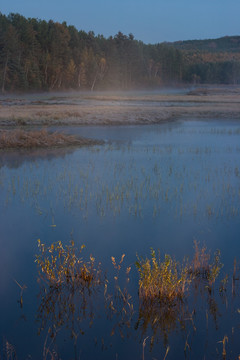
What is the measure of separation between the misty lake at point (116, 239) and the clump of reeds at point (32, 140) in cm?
141

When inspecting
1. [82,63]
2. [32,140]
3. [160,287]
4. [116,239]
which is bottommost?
[116,239]

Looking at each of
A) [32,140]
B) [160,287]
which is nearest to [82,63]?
[32,140]

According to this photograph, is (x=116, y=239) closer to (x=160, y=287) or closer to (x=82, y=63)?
(x=160, y=287)

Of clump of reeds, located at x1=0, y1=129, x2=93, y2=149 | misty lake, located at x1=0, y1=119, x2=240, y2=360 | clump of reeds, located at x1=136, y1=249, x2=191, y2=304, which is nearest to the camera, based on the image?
misty lake, located at x1=0, y1=119, x2=240, y2=360

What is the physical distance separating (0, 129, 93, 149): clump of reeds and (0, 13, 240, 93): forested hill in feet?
184

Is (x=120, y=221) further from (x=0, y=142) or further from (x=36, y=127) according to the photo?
(x=36, y=127)

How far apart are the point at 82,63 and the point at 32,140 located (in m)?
73.6

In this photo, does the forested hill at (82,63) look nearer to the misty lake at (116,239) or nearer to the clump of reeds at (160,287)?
the misty lake at (116,239)

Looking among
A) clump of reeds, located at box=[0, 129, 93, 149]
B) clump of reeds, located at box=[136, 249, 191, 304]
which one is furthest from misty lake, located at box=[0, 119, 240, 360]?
clump of reeds, located at box=[0, 129, 93, 149]

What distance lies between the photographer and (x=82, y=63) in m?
92.4

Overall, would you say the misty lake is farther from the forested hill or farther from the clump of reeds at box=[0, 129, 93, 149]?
the forested hill

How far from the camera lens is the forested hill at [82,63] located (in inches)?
3095

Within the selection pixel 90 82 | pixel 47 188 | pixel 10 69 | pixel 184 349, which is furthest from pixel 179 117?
pixel 90 82

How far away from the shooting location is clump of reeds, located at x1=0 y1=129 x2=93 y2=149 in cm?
2248
